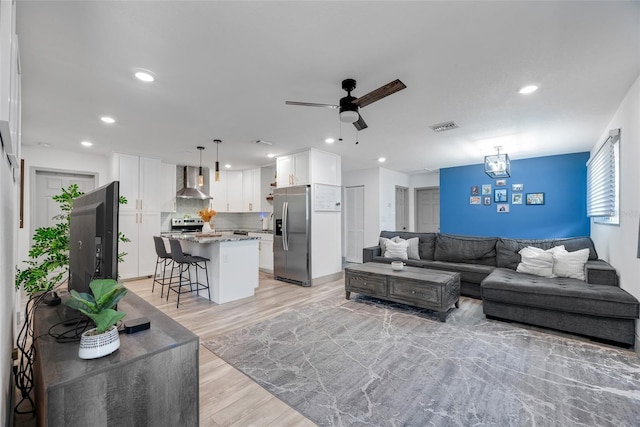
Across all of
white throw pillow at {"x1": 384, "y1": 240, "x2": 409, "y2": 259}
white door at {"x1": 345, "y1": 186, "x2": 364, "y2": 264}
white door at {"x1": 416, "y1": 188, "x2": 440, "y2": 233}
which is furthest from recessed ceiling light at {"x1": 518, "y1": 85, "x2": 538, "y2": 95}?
white door at {"x1": 416, "y1": 188, "x2": 440, "y2": 233}

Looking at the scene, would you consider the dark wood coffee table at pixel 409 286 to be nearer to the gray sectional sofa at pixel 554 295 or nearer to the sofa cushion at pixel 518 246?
the gray sectional sofa at pixel 554 295

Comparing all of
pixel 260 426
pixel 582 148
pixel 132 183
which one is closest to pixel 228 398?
pixel 260 426

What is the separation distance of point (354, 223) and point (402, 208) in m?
1.68

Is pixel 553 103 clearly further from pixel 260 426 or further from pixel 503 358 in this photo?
pixel 260 426

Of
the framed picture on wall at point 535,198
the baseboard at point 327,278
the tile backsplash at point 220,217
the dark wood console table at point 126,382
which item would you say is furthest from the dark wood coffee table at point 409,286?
the tile backsplash at point 220,217

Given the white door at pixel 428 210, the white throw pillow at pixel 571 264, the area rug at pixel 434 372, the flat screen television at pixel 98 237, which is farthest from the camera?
the white door at pixel 428 210

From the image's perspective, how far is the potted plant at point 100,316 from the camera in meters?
0.97

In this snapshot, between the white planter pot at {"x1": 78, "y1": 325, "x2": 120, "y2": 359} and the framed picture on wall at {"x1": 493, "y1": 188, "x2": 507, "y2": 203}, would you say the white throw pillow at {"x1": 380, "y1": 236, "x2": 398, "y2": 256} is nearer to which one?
the framed picture on wall at {"x1": 493, "y1": 188, "x2": 507, "y2": 203}

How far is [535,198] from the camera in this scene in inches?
211

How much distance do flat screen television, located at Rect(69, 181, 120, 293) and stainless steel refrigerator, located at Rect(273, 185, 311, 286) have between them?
3553mm

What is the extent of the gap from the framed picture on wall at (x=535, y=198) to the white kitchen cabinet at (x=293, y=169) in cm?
429

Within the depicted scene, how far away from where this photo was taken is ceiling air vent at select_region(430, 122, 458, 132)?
3582 mm

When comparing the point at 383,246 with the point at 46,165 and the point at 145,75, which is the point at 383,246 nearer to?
the point at 145,75

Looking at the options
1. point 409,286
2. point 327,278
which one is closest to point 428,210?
point 327,278
